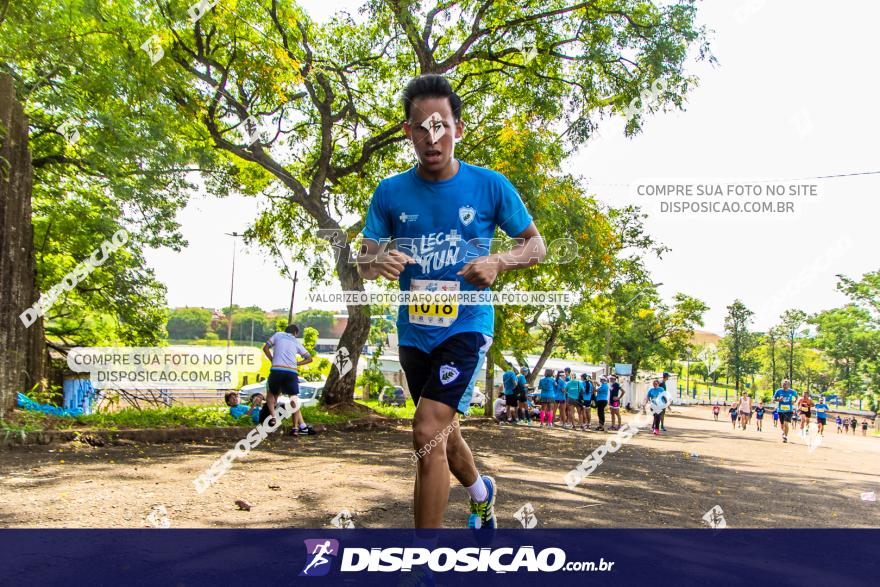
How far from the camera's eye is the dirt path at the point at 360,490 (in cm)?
412

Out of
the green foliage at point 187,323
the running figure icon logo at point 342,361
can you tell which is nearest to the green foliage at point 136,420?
the running figure icon logo at point 342,361

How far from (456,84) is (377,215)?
1454cm

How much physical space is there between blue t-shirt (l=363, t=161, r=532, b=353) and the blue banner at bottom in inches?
35.5

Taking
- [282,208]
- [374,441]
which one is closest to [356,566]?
[374,441]

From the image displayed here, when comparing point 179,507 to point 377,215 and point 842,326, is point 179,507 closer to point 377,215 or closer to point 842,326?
point 377,215

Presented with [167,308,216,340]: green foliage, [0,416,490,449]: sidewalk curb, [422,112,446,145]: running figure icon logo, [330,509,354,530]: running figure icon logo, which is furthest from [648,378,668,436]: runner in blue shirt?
[422,112,446,145]: running figure icon logo

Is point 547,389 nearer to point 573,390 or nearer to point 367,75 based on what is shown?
point 573,390

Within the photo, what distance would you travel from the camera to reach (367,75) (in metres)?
17.1

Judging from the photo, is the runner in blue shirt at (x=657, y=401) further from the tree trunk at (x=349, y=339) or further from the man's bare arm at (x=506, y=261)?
the man's bare arm at (x=506, y=261)

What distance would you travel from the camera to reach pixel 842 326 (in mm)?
56969

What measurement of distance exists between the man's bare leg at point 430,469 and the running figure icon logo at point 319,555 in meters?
0.50

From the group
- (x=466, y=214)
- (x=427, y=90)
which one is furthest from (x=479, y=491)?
(x=427, y=90)

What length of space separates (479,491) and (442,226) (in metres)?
1.29

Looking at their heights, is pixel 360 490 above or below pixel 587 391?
below
